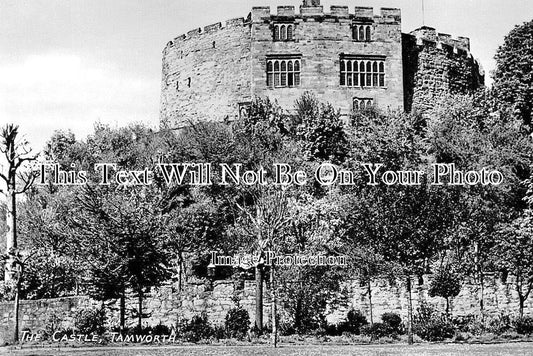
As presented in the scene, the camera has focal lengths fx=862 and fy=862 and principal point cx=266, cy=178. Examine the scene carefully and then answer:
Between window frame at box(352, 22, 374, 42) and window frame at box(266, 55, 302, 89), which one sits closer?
window frame at box(266, 55, 302, 89)

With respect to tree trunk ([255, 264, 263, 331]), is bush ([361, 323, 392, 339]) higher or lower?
lower

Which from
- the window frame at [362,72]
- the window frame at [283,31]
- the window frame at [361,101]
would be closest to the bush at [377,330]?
the window frame at [361,101]

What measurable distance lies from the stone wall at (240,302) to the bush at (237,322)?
46.4 inches

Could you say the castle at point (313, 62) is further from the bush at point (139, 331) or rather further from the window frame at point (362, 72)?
the bush at point (139, 331)

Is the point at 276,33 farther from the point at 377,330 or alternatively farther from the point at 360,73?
the point at 377,330

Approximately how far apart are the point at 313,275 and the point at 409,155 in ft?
23.7

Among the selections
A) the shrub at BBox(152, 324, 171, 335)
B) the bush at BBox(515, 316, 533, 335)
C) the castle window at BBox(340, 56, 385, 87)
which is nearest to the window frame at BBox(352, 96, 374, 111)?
the castle window at BBox(340, 56, 385, 87)

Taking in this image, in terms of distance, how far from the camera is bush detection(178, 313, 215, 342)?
3224 centimetres

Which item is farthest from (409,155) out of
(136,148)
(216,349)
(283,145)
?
(136,148)

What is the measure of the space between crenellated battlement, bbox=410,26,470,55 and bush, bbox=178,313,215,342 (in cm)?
3290

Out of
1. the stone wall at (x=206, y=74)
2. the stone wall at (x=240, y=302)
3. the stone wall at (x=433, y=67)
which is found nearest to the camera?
the stone wall at (x=240, y=302)

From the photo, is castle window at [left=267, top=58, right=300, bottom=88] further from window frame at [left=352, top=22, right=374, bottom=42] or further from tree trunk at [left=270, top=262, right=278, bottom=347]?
tree trunk at [left=270, top=262, right=278, bottom=347]

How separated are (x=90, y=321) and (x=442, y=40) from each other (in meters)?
39.1

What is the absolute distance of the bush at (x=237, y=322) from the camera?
33594mm
